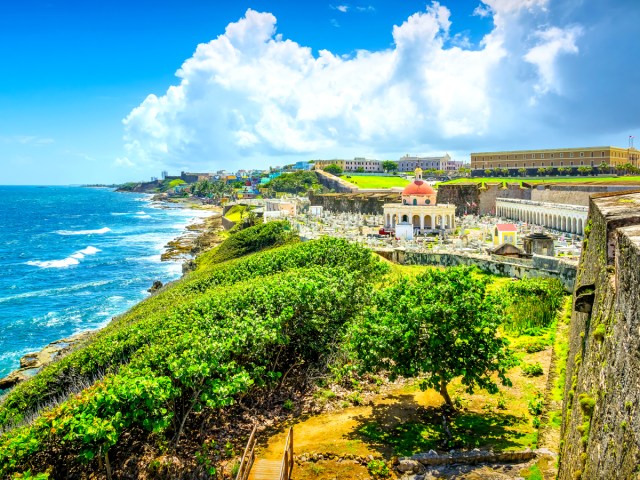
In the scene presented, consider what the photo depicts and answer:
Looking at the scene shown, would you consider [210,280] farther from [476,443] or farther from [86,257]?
[86,257]

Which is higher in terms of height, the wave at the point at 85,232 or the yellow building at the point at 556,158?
the yellow building at the point at 556,158

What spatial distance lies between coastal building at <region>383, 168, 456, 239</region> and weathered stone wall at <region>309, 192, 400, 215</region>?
14.8 meters

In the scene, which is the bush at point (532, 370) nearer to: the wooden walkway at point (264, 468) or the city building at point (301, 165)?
the wooden walkway at point (264, 468)

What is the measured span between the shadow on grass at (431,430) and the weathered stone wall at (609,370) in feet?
6.17

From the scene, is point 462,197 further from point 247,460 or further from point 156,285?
point 247,460

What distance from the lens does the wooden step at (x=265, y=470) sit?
9086 mm

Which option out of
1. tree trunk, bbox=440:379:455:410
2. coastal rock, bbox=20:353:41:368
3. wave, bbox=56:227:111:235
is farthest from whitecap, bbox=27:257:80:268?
tree trunk, bbox=440:379:455:410

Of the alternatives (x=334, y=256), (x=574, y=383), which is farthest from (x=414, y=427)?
(x=334, y=256)

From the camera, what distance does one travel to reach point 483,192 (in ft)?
222

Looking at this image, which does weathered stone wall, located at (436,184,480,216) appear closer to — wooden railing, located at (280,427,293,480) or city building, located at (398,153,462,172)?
wooden railing, located at (280,427,293,480)

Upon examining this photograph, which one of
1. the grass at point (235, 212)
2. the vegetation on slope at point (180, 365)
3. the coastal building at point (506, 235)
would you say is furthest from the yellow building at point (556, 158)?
the vegetation on slope at point (180, 365)

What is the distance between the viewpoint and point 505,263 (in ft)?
86.6

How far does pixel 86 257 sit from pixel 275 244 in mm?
24062

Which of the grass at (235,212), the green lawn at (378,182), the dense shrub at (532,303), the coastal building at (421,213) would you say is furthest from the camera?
the green lawn at (378,182)
